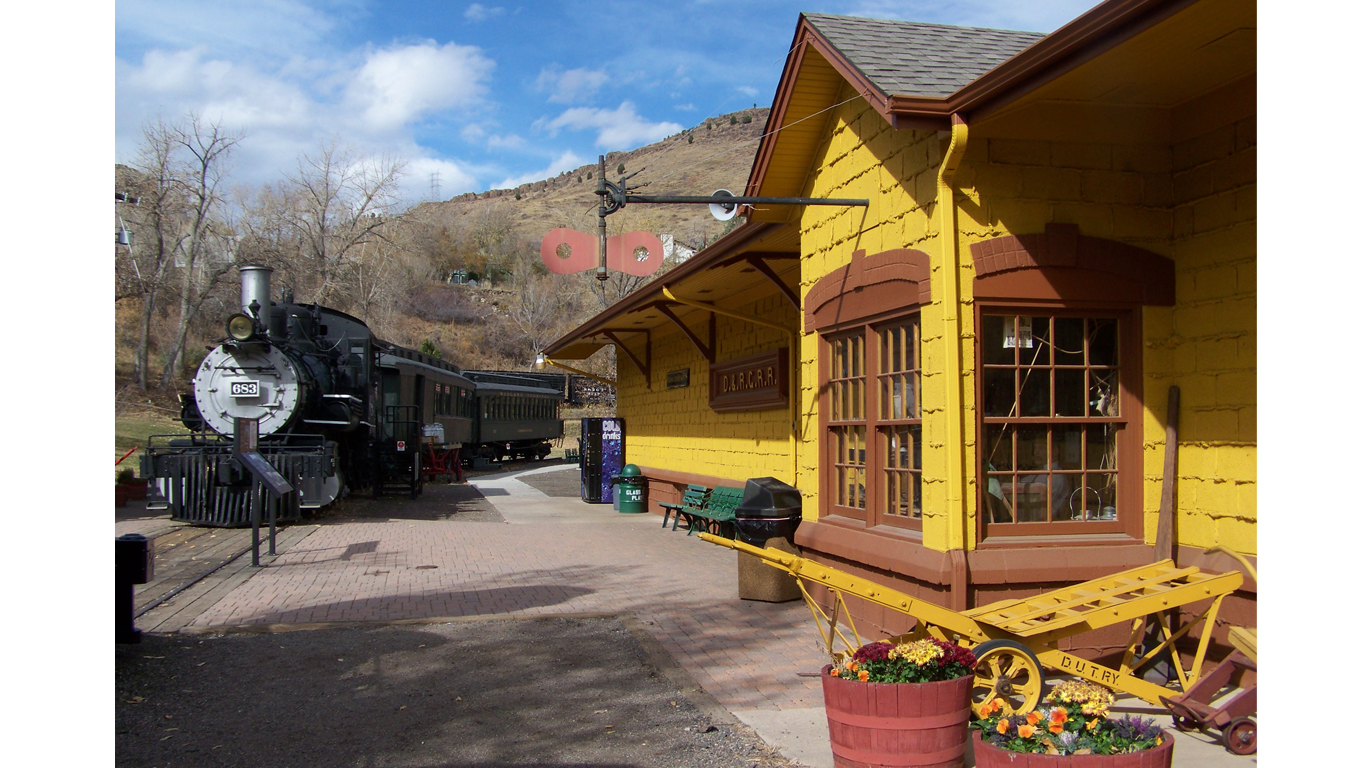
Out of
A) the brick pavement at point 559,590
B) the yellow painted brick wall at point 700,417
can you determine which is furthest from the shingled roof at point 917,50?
the yellow painted brick wall at point 700,417

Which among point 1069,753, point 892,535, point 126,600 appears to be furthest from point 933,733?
point 126,600

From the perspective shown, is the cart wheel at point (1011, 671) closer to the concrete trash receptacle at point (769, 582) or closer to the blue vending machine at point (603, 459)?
the concrete trash receptacle at point (769, 582)

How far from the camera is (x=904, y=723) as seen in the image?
156 inches

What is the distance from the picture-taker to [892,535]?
6438mm

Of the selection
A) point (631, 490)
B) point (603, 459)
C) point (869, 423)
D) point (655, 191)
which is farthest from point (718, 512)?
point (655, 191)

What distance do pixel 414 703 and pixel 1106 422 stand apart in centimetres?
437

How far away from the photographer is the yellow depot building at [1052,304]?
5195 mm

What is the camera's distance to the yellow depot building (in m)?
5.20

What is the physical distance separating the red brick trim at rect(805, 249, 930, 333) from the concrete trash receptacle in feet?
6.03

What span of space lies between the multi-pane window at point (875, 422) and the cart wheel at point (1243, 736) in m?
2.31

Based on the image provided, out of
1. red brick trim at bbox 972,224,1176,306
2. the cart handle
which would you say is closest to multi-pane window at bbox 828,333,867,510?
red brick trim at bbox 972,224,1176,306

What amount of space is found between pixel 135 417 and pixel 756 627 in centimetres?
3266

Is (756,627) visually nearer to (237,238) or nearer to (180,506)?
(180,506)

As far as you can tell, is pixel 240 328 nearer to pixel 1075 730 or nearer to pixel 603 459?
pixel 603 459
